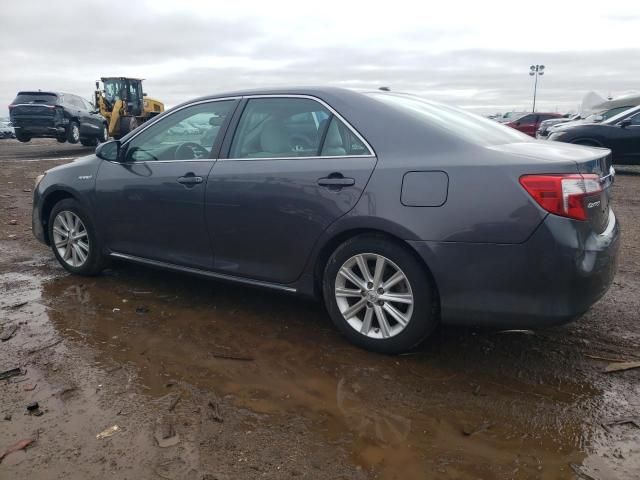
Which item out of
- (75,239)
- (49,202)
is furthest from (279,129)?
(49,202)

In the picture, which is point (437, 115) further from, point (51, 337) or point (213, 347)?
point (51, 337)

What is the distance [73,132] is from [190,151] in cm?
1582

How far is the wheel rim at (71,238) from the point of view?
4867mm

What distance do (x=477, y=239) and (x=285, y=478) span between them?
5.02 ft

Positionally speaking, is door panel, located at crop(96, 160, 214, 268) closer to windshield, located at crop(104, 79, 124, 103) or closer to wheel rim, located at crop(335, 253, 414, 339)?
wheel rim, located at crop(335, 253, 414, 339)

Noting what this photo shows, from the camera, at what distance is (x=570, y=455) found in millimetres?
2414

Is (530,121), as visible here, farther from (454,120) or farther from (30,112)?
(454,120)

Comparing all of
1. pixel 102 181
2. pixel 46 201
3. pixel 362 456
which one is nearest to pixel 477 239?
pixel 362 456

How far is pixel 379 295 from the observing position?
10.9ft

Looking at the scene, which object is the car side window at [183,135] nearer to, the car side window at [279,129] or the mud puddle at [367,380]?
the car side window at [279,129]

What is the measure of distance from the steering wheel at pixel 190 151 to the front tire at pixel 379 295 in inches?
52.4

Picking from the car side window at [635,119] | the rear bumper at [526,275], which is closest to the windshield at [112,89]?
the car side window at [635,119]

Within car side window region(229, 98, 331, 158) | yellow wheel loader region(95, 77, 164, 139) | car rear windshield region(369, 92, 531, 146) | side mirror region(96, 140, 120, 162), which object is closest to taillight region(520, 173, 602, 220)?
car rear windshield region(369, 92, 531, 146)

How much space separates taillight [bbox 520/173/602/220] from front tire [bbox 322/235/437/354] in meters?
0.73
